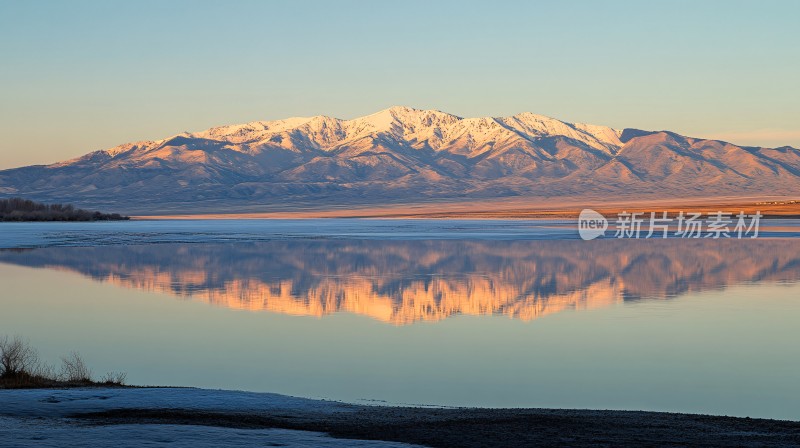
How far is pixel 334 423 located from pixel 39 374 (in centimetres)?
612

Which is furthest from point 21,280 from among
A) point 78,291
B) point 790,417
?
point 790,417

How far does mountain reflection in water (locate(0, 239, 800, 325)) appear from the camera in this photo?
27.2 meters

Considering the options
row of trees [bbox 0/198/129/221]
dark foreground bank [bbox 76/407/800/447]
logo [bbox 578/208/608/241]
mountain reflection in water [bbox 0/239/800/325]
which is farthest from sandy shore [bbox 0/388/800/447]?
row of trees [bbox 0/198/129/221]

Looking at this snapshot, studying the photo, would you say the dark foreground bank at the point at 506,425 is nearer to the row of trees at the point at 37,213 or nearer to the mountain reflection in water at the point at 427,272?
the mountain reflection in water at the point at 427,272

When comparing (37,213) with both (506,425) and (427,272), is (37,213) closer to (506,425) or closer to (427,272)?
(427,272)

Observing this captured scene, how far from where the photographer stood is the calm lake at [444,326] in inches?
609

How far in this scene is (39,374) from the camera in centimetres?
1596

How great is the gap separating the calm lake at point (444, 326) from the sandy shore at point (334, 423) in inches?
53.2

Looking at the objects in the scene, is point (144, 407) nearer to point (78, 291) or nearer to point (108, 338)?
point (108, 338)

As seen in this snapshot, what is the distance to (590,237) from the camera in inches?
2645

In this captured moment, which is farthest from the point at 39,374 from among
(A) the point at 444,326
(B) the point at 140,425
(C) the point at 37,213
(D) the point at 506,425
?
(C) the point at 37,213

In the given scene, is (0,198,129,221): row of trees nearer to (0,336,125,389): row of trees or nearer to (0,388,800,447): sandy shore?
(0,336,125,389): row of trees

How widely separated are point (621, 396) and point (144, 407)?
21.6 feet

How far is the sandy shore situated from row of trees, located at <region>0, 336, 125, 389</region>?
3.56 feet
